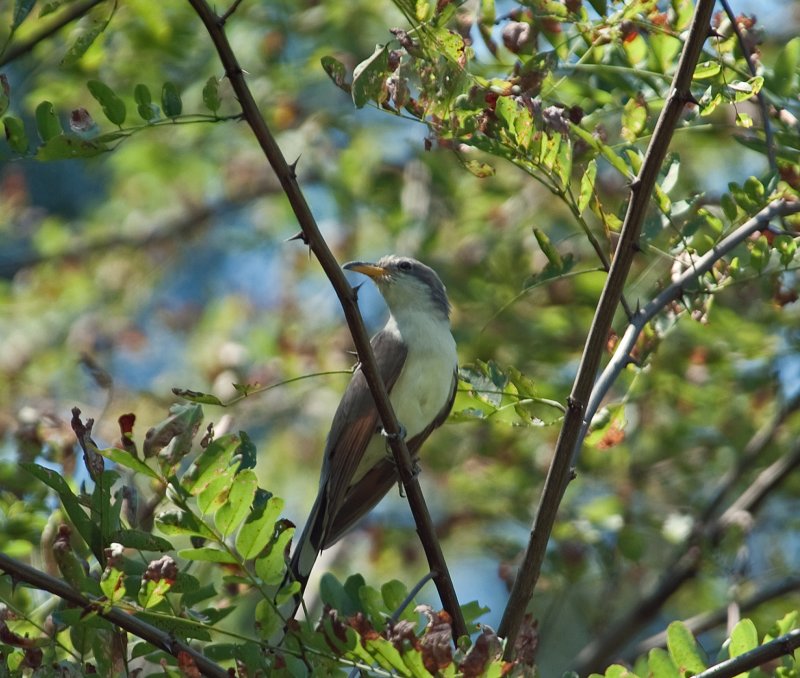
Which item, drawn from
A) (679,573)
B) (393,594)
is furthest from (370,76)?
(679,573)

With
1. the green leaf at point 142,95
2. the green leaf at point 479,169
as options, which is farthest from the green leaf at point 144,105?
the green leaf at point 479,169

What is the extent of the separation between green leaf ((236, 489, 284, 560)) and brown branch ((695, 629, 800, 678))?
42.3 inches

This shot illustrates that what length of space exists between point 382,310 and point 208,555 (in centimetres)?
657

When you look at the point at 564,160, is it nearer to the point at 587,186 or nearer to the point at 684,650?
the point at 587,186

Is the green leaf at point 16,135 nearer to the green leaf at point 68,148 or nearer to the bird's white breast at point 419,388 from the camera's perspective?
the green leaf at point 68,148

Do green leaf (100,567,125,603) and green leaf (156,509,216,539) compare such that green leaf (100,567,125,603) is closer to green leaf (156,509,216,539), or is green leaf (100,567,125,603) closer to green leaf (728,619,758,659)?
green leaf (156,509,216,539)

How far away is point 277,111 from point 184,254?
95.4 inches

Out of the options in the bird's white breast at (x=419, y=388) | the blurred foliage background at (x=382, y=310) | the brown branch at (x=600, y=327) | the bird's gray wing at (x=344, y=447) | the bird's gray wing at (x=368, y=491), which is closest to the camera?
the brown branch at (x=600, y=327)

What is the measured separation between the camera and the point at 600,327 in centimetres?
283

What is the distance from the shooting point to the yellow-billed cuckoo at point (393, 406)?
4.51 m

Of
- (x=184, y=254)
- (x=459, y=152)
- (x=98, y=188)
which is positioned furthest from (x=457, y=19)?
(x=98, y=188)

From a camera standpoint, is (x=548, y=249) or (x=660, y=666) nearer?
(x=660, y=666)

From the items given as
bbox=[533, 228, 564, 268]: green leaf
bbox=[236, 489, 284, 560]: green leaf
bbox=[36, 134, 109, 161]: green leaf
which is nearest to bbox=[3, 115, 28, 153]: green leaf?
bbox=[36, 134, 109, 161]: green leaf

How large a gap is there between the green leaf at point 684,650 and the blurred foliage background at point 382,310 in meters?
0.73
